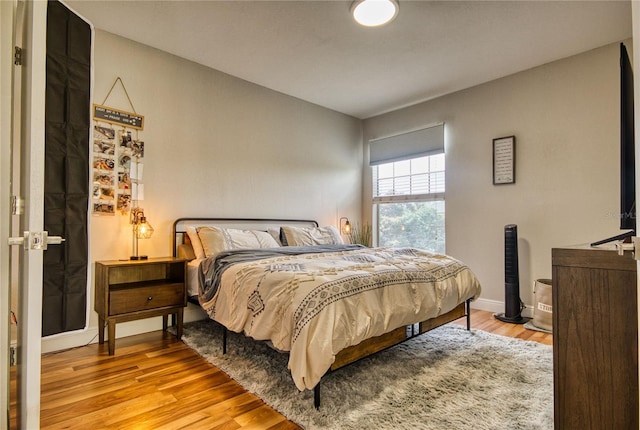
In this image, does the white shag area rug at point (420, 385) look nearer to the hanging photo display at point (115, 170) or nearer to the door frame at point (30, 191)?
the door frame at point (30, 191)

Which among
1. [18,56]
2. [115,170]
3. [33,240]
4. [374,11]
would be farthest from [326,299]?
[115,170]

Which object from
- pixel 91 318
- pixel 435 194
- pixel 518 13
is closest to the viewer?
pixel 518 13

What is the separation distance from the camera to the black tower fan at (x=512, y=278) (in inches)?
136

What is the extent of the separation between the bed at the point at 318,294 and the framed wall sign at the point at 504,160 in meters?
1.54

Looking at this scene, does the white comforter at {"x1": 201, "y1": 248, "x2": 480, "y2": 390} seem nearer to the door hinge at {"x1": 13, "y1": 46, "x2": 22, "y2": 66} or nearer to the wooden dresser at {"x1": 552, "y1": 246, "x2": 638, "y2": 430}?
the wooden dresser at {"x1": 552, "y1": 246, "x2": 638, "y2": 430}

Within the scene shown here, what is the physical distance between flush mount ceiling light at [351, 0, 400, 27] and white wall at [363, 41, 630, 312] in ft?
6.37

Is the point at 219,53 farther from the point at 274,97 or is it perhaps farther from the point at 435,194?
the point at 435,194

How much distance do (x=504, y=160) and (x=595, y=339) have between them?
3.08 m

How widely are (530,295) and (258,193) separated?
10.6ft

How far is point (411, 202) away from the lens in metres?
4.74

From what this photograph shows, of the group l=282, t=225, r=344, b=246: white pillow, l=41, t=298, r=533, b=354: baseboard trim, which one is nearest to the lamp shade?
l=41, t=298, r=533, b=354: baseboard trim

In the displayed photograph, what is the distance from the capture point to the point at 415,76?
3777mm

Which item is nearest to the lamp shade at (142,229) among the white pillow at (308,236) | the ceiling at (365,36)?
the white pillow at (308,236)

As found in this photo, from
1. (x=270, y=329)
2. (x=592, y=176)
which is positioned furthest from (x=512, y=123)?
(x=270, y=329)
